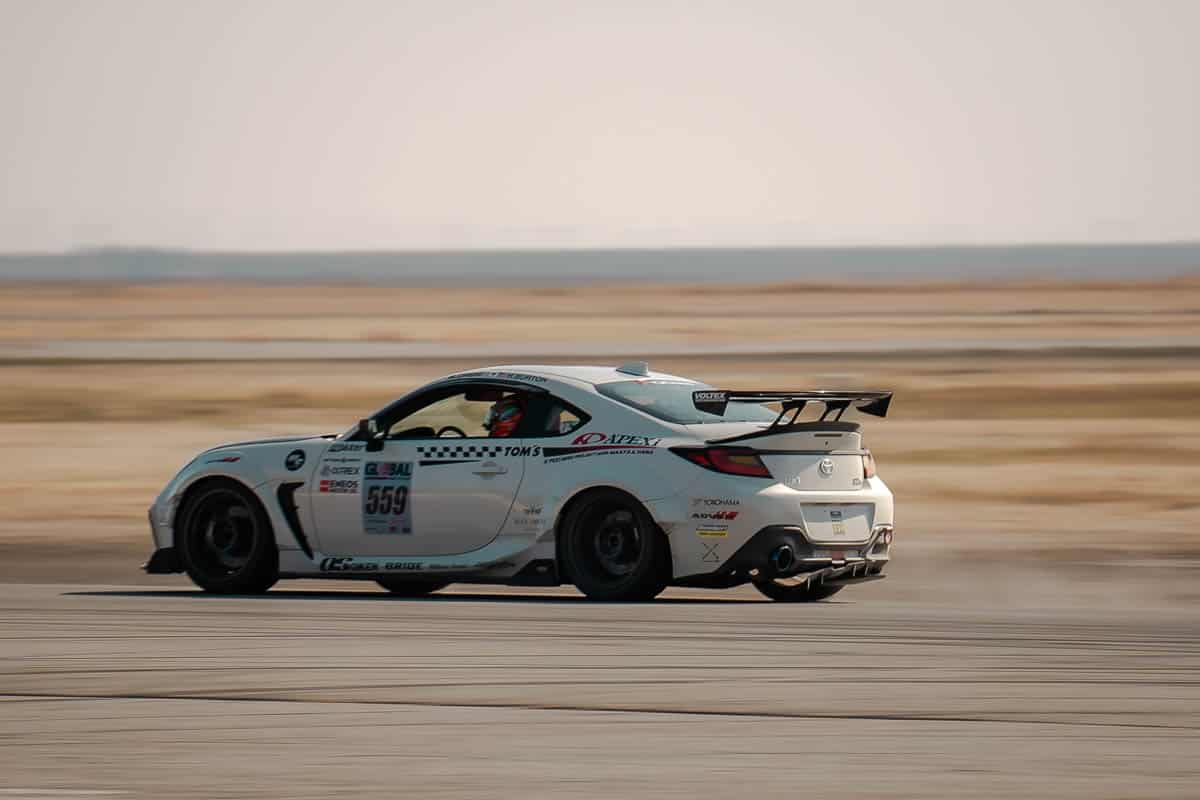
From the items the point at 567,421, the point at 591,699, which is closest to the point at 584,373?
the point at 567,421

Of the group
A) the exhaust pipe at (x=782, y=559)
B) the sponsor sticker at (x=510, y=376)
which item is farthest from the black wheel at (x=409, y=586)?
the exhaust pipe at (x=782, y=559)

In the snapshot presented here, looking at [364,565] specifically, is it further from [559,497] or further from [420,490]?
[559,497]

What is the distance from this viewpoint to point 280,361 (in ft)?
135

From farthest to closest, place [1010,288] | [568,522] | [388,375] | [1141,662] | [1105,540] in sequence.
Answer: [1010,288] → [388,375] → [1105,540] → [568,522] → [1141,662]

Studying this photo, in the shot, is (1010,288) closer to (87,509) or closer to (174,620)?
(87,509)

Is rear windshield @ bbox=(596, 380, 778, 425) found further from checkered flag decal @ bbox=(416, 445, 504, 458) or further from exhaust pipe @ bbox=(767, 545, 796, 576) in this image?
exhaust pipe @ bbox=(767, 545, 796, 576)

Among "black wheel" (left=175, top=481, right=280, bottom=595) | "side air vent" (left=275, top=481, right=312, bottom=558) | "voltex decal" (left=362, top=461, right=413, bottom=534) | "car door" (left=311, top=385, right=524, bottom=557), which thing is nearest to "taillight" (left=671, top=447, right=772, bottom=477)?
"car door" (left=311, top=385, right=524, bottom=557)

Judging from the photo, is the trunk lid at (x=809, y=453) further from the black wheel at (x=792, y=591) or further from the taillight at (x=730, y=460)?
the black wheel at (x=792, y=591)

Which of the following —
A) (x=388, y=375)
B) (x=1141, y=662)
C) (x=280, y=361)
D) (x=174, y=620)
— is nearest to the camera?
(x=1141, y=662)

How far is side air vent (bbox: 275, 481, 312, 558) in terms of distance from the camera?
13.1m

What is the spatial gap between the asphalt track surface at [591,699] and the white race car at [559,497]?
292 mm

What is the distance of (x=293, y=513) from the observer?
1307 centimetres

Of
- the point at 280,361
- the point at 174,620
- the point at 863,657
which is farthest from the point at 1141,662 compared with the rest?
the point at 280,361

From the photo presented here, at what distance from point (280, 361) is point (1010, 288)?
65.8 m
